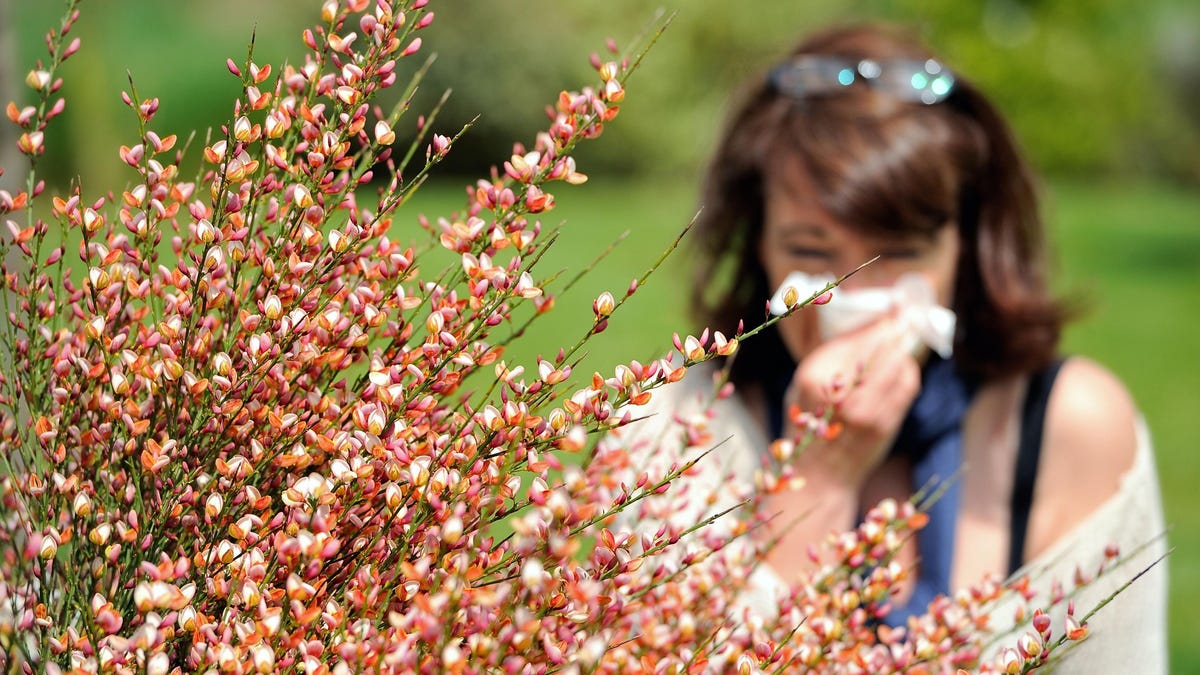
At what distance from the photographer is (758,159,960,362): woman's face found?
2.15 m

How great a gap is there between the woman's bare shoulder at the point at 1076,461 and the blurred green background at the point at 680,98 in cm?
609

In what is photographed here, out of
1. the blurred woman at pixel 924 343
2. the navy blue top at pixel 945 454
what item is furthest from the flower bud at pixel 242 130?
the navy blue top at pixel 945 454

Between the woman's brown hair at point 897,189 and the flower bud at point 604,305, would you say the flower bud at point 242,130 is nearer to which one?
the flower bud at point 604,305

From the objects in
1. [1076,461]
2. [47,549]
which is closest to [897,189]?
[1076,461]

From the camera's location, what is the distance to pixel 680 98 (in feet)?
68.3

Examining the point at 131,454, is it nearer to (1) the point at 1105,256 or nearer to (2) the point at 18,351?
(2) the point at 18,351

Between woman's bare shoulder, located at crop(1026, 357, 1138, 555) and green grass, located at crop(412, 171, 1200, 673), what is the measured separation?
1.36 ft

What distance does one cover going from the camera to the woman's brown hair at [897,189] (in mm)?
A: 2168

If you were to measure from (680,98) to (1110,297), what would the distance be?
1163 cm

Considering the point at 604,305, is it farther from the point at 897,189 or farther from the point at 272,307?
the point at 897,189

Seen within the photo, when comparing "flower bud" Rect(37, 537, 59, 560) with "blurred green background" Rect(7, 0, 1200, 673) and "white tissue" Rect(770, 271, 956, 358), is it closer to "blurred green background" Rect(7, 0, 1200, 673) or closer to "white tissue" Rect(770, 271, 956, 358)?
"white tissue" Rect(770, 271, 956, 358)

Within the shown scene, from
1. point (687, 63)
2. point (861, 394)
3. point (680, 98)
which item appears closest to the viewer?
point (861, 394)

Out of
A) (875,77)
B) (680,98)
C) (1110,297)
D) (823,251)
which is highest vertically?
(680,98)

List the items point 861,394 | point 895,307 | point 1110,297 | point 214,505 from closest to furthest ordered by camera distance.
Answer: point 214,505
point 861,394
point 895,307
point 1110,297
